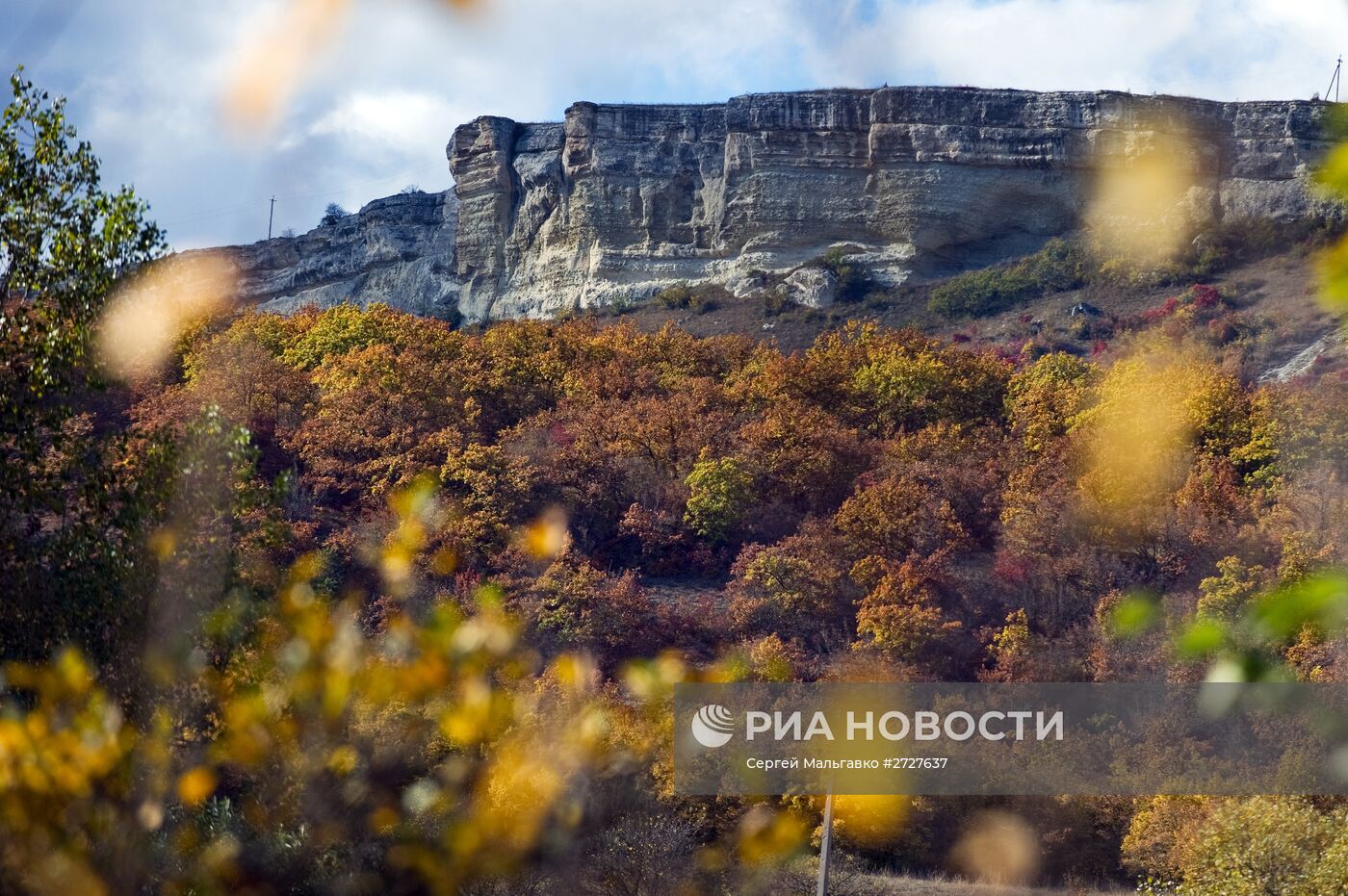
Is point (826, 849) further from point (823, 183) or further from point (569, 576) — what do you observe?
point (823, 183)

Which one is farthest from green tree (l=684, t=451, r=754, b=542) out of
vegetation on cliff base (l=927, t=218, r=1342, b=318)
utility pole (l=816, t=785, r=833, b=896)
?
vegetation on cliff base (l=927, t=218, r=1342, b=318)

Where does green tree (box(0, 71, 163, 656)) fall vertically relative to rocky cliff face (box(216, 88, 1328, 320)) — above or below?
below

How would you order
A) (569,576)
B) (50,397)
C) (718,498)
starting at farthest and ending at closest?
(718,498)
(569,576)
(50,397)

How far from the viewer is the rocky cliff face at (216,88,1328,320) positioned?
52094mm

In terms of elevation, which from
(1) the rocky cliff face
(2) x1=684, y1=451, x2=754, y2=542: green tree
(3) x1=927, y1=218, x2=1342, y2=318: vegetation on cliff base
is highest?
(1) the rocky cliff face

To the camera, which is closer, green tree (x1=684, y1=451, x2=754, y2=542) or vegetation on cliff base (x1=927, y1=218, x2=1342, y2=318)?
green tree (x1=684, y1=451, x2=754, y2=542)

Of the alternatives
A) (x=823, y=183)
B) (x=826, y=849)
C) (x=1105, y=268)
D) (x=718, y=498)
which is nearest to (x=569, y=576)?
(x=718, y=498)

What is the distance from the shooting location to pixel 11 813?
736 centimetres

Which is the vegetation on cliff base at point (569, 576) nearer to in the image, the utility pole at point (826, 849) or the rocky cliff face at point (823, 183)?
the utility pole at point (826, 849)

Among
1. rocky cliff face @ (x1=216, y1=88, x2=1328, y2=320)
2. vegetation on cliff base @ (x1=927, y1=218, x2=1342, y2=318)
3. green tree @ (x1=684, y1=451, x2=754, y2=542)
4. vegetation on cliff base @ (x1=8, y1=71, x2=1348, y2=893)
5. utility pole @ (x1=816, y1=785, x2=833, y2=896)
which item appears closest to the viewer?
vegetation on cliff base @ (x1=8, y1=71, x2=1348, y2=893)

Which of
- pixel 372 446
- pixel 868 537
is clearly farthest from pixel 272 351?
pixel 868 537

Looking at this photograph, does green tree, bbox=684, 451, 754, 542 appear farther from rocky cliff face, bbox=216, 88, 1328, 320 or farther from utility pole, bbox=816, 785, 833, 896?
rocky cliff face, bbox=216, 88, 1328, 320

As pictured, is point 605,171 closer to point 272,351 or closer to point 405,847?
point 272,351

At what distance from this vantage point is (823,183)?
5441 cm
